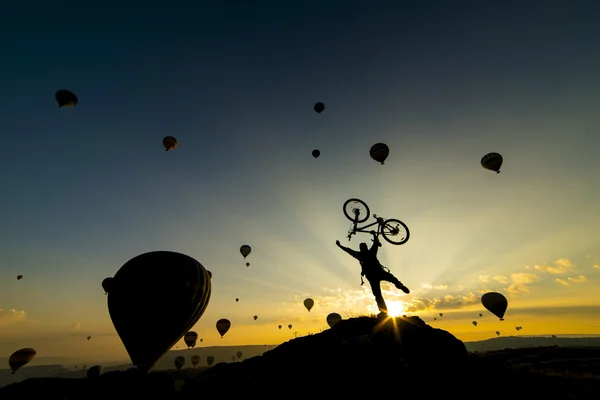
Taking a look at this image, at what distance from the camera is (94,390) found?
336 inches

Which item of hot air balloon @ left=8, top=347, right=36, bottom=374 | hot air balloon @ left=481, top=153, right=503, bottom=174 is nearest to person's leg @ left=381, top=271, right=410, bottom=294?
hot air balloon @ left=481, top=153, right=503, bottom=174

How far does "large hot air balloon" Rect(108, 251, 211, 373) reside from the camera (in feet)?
62.8

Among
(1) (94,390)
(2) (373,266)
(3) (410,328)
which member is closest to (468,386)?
(3) (410,328)

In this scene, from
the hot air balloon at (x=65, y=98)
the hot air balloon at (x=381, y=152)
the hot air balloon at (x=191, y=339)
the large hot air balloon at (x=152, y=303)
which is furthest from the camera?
the hot air balloon at (x=191, y=339)

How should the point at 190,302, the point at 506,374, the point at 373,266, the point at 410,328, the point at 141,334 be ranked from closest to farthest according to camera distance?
1. the point at 506,374
2. the point at 410,328
3. the point at 373,266
4. the point at 141,334
5. the point at 190,302

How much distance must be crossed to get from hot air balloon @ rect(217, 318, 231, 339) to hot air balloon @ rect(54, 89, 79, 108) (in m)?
33.0

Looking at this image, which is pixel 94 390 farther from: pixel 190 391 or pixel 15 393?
pixel 190 391

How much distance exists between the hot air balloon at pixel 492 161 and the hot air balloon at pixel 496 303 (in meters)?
12.3

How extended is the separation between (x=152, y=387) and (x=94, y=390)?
1.56 metres

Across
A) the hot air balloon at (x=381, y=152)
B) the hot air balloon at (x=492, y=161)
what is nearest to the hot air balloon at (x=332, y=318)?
the hot air balloon at (x=381, y=152)

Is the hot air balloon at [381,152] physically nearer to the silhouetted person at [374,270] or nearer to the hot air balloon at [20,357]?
the silhouetted person at [374,270]

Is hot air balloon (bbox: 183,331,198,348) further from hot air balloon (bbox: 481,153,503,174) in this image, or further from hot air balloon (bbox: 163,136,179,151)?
hot air balloon (bbox: 481,153,503,174)

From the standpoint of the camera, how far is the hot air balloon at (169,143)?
106ft

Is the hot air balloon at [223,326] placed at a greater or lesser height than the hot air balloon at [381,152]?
lesser
